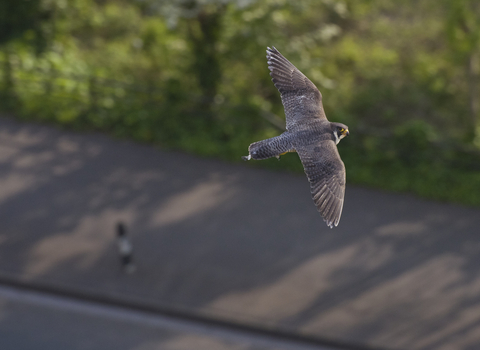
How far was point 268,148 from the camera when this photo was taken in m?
7.04

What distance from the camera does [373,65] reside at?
802 inches

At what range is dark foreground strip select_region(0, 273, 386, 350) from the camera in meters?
13.0

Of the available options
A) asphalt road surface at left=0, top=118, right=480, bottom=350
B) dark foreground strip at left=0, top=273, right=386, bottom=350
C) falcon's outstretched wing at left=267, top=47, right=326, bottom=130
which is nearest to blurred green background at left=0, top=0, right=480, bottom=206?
asphalt road surface at left=0, top=118, right=480, bottom=350

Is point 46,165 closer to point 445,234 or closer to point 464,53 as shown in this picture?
point 445,234

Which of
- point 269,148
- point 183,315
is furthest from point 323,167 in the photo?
point 183,315

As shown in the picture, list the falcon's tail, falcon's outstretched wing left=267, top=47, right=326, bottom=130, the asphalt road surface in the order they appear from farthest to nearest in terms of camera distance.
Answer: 1. the asphalt road surface
2. falcon's outstretched wing left=267, top=47, right=326, bottom=130
3. the falcon's tail

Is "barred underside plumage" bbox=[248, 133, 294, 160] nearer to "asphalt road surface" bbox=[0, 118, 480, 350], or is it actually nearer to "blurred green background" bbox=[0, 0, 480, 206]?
"asphalt road surface" bbox=[0, 118, 480, 350]

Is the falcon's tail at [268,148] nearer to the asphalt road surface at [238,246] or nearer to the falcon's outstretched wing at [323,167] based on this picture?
the falcon's outstretched wing at [323,167]

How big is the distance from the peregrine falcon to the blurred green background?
6531 mm

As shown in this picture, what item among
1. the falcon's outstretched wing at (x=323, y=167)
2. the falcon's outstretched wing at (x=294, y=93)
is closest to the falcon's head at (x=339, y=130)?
the falcon's outstretched wing at (x=323, y=167)

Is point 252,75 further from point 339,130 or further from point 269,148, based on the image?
point 269,148

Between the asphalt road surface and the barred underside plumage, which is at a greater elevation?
the asphalt road surface

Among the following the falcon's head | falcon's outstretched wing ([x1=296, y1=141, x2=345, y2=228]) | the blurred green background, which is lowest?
falcon's outstretched wing ([x1=296, y1=141, x2=345, y2=228])

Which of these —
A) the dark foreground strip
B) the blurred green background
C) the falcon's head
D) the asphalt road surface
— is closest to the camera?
the falcon's head
